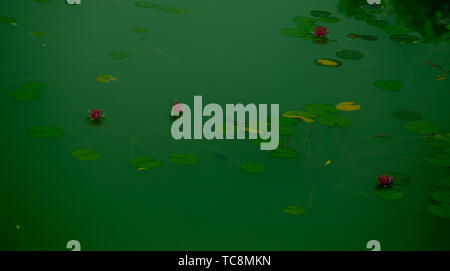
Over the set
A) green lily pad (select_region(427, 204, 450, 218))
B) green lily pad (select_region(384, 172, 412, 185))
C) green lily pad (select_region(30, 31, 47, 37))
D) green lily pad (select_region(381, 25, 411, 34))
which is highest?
green lily pad (select_region(381, 25, 411, 34))

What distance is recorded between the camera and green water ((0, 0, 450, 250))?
1.65 m

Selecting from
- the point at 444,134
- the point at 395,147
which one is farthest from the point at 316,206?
the point at 444,134

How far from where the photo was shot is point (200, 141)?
2033 mm

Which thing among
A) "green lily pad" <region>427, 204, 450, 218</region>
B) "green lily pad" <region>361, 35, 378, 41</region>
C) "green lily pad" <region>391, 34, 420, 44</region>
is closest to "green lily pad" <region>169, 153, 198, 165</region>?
"green lily pad" <region>427, 204, 450, 218</region>

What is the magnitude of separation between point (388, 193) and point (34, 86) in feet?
4.77

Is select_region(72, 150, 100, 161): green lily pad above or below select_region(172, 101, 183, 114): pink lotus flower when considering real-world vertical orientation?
below

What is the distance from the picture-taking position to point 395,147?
2.07 meters

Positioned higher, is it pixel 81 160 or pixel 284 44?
pixel 284 44

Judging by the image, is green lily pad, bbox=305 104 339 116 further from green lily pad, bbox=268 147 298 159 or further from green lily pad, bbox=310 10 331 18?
green lily pad, bbox=310 10 331 18

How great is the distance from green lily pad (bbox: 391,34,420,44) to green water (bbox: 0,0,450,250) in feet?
0.16

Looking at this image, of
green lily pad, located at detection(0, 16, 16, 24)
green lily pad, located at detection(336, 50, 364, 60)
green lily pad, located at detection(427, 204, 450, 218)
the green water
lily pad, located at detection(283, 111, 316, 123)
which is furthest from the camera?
green lily pad, located at detection(0, 16, 16, 24)
